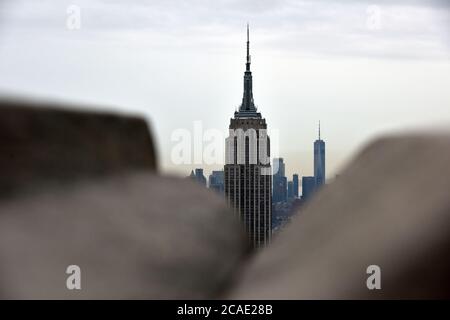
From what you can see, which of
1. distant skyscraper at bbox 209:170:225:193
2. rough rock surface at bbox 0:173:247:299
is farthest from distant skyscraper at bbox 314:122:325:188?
rough rock surface at bbox 0:173:247:299

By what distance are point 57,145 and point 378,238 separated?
77 centimetres

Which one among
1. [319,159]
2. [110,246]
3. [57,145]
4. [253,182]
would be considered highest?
[253,182]

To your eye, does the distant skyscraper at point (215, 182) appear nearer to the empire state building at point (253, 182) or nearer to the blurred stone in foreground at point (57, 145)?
the blurred stone in foreground at point (57, 145)

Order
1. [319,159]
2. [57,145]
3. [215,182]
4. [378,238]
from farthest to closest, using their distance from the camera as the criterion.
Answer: [215,182], [319,159], [57,145], [378,238]

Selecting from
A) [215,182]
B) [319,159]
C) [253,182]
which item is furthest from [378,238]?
[253,182]

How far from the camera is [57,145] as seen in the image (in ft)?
5.26

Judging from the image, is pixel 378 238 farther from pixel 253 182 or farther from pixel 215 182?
pixel 253 182

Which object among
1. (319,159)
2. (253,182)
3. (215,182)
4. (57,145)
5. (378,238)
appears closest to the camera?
(378,238)

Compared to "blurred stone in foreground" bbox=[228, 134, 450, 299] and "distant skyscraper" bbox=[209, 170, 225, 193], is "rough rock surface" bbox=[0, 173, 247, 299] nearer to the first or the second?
"blurred stone in foreground" bbox=[228, 134, 450, 299]

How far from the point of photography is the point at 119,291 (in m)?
1.45

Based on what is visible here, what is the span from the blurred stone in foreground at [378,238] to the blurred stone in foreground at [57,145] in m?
0.46

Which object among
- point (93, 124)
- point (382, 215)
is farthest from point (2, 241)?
point (382, 215)
